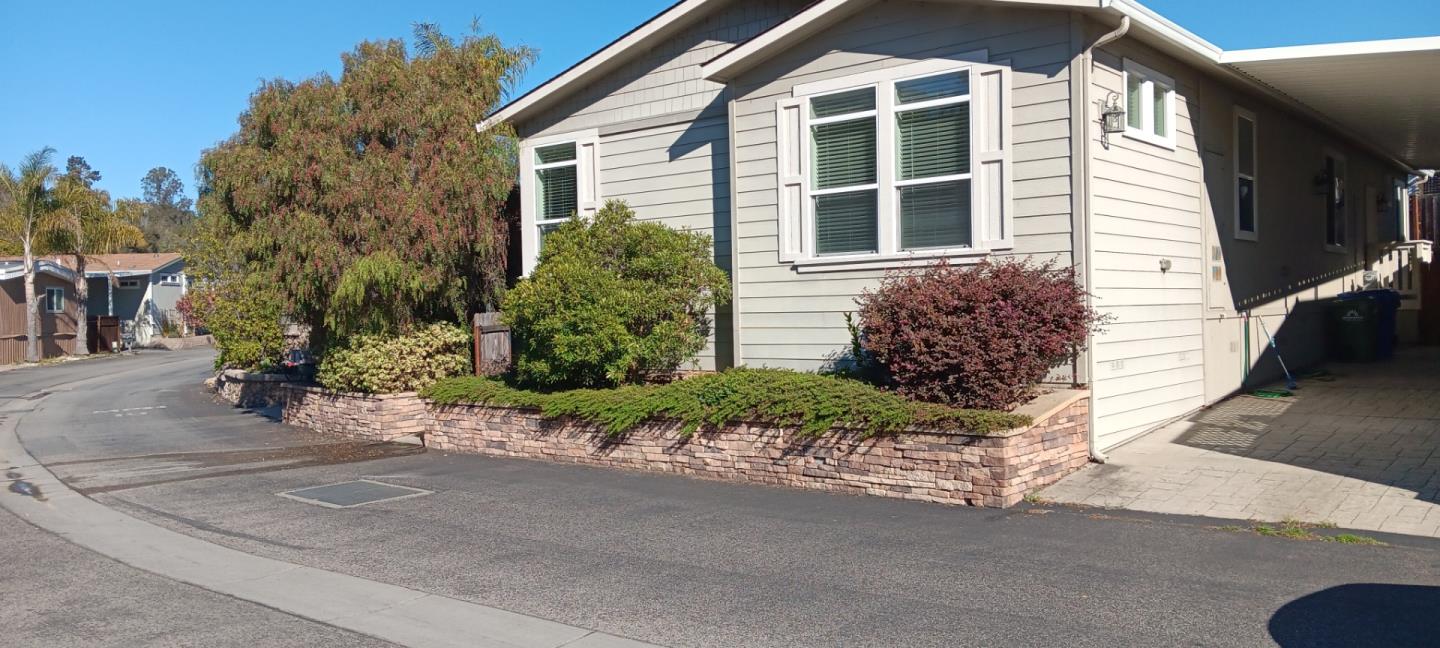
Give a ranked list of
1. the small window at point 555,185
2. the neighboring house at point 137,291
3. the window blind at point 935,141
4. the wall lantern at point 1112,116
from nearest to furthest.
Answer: the wall lantern at point 1112,116
the window blind at point 935,141
the small window at point 555,185
the neighboring house at point 137,291

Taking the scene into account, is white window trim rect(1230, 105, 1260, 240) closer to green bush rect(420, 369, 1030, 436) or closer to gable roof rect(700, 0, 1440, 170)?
gable roof rect(700, 0, 1440, 170)

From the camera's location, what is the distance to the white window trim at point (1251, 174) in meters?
13.0

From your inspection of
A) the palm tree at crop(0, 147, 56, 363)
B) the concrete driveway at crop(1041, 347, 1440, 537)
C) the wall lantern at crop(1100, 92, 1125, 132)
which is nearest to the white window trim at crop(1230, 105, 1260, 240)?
the concrete driveway at crop(1041, 347, 1440, 537)

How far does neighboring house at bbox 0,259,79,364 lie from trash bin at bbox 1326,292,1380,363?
38504mm

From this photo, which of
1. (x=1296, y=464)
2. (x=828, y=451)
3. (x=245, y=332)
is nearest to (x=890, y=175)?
(x=828, y=451)

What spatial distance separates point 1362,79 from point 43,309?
41.2 metres

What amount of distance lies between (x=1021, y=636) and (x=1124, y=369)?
5645 millimetres

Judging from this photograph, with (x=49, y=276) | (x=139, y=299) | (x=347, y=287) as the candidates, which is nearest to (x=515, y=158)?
(x=347, y=287)

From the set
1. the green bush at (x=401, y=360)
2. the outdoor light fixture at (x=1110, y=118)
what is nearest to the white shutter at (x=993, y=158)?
the outdoor light fixture at (x=1110, y=118)

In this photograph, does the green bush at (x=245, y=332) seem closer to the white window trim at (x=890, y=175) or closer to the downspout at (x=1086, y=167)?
the white window trim at (x=890, y=175)

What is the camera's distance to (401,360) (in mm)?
14703

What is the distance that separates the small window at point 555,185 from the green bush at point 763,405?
3084 millimetres

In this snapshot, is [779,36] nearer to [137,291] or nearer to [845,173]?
[845,173]

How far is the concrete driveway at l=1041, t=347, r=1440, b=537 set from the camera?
8.19m
